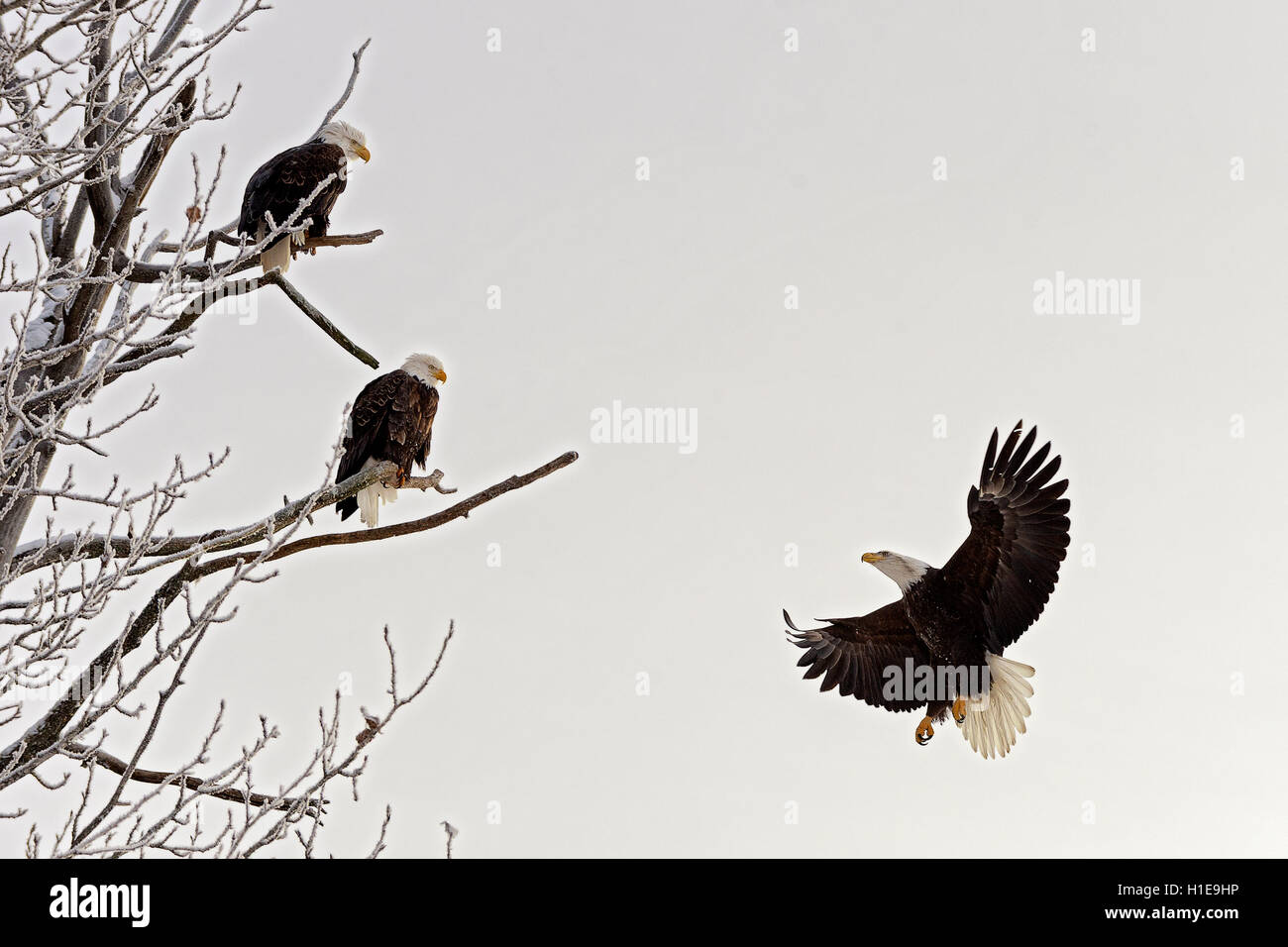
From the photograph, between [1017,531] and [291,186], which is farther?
[1017,531]

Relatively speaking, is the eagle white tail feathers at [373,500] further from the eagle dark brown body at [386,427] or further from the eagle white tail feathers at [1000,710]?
the eagle white tail feathers at [1000,710]

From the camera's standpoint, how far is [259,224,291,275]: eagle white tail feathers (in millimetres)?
4512

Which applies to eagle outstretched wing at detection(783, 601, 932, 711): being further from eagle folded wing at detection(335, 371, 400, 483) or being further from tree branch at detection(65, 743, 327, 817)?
tree branch at detection(65, 743, 327, 817)

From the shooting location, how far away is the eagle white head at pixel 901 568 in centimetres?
620

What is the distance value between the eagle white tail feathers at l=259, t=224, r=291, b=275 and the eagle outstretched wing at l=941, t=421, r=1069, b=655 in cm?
326

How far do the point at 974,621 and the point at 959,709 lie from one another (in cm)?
61

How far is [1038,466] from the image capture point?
223 inches

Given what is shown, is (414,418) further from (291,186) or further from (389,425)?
(291,186)

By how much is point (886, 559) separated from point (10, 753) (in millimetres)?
4543

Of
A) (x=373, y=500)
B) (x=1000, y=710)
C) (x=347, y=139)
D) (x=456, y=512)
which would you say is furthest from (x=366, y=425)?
(x=1000, y=710)

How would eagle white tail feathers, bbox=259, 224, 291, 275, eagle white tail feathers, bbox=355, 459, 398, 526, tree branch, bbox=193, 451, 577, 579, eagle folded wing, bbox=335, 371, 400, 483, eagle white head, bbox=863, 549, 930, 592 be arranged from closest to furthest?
tree branch, bbox=193, 451, 577, 579 < eagle white tail feathers, bbox=259, 224, 291, 275 < eagle white tail feathers, bbox=355, 459, 398, 526 < eagle folded wing, bbox=335, 371, 400, 483 < eagle white head, bbox=863, 549, 930, 592

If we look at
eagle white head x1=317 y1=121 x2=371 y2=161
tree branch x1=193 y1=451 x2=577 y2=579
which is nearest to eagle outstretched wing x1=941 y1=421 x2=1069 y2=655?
tree branch x1=193 y1=451 x2=577 y2=579

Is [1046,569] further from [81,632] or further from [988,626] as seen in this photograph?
[81,632]

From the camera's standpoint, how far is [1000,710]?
643 cm
